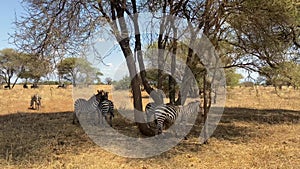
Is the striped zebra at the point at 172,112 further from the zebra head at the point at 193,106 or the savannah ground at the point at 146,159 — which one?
the savannah ground at the point at 146,159

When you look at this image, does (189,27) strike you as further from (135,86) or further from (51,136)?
(51,136)

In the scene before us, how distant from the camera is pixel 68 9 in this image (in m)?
7.55

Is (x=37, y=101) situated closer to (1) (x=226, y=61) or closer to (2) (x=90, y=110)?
(2) (x=90, y=110)

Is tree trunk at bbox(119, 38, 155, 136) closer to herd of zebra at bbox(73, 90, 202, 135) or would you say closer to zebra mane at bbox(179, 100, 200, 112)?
herd of zebra at bbox(73, 90, 202, 135)

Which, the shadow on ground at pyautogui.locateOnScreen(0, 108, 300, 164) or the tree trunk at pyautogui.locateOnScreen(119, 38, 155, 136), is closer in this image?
the shadow on ground at pyautogui.locateOnScreen(0, 108, 300, 164)

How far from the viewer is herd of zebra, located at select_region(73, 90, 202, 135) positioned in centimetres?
822

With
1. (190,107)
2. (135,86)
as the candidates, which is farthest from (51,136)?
(190,107)

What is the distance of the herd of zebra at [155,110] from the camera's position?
27.0ft

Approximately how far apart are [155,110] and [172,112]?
0.50 m

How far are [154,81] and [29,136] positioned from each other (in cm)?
515

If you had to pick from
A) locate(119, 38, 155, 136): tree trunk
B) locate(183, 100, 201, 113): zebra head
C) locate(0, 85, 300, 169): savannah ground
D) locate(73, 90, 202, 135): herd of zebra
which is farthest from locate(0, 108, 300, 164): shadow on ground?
locate(183, 100, 201, 113): zebra head

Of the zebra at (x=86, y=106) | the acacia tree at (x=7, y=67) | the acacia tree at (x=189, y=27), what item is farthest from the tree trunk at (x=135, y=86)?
the acacia tree at (x=7, y=67)

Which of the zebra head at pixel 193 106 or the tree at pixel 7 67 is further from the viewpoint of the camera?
the tree at pixel 7 67

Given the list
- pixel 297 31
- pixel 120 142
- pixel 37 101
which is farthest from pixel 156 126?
pixel 37 101
